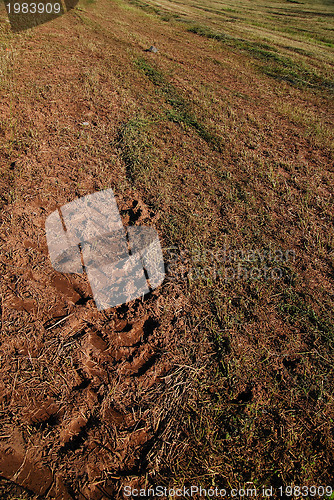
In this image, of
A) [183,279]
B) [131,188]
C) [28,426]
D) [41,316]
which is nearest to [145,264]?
[183,279]

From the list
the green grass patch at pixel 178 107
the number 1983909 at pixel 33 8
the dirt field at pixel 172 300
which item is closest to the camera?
the dirt field at pixel 172 300

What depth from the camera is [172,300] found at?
2.65m

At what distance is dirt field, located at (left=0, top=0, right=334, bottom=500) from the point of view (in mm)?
1854

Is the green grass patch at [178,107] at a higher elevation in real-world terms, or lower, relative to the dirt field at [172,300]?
higher

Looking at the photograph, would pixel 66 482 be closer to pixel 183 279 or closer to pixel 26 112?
pixel 183 279

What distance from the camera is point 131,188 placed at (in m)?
3.73

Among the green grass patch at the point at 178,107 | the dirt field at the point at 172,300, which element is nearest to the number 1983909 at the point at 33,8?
the dirt field at the point at 172,300

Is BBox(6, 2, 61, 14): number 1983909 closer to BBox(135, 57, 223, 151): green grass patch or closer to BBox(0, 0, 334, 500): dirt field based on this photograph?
BBox(0, 0, 334, 500): dirt field

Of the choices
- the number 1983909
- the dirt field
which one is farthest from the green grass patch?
the number 1983909

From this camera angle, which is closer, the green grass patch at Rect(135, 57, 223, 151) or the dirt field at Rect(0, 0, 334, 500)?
the dirt field at Rect(0, 0, 334, 500)

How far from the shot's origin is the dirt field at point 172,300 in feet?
6.08

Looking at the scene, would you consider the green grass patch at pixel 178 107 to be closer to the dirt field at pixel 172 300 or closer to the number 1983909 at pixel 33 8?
the dirt field at pixel 172 300

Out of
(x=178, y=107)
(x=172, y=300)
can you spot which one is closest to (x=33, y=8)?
(x=178, y=107)

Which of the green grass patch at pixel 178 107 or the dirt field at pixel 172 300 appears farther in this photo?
the green grass patch at pixel 178 107
